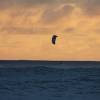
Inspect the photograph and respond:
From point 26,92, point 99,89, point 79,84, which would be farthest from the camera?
point 79,84

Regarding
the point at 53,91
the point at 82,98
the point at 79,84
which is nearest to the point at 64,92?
the point at 53,91

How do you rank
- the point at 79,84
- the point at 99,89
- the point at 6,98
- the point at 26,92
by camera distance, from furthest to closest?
the point at 79,84 < the point at 99,89 < the point at 26,92 < the point at 6,98

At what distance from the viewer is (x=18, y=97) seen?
3256cm

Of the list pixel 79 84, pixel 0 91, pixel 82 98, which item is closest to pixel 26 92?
pixel 0 91

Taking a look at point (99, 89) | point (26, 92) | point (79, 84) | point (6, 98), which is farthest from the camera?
point (79, 84)

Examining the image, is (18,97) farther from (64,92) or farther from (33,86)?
(33,86)

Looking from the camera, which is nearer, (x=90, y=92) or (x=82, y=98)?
(x=82, y=98)

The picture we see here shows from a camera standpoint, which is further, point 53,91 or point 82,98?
point 53,91

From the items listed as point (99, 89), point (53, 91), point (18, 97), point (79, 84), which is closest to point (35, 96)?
point (18, 97)

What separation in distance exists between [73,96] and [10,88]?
608 cm

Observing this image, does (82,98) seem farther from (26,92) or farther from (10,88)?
(10,88)

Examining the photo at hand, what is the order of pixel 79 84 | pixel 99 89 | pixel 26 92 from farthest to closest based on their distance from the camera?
pixel 79 84
pixel 99 89
pixel 26 92

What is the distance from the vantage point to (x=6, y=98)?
31922 millimetres

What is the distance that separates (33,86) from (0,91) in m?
4.31
